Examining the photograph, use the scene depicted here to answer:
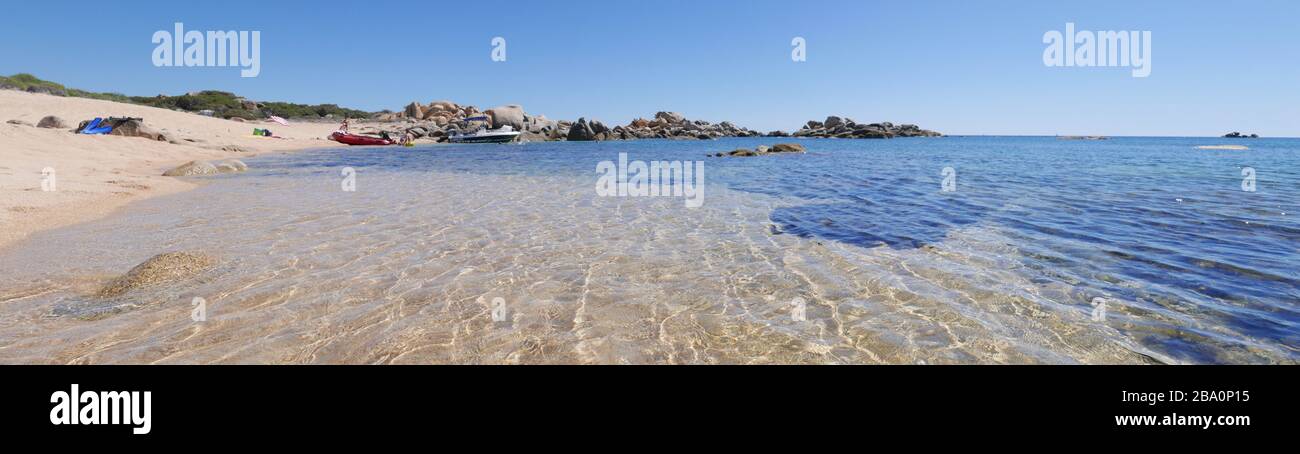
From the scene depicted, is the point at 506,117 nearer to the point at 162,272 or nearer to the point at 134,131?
the point at 134,131

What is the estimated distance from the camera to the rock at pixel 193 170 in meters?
17.7

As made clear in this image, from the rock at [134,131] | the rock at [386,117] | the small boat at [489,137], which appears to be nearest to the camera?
the rock at [134,131]

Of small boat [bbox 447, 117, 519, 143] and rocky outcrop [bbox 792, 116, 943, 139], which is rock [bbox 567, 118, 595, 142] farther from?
rocky outcrop [bbox 792, 116, 943, 139]

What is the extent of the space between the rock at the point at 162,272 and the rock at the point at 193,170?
1564cm

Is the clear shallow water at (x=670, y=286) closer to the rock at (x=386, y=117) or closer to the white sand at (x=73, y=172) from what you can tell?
the white sand at (x=73, y=172)

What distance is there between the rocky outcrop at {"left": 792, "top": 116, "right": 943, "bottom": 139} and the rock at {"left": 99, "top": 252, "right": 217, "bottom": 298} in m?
107

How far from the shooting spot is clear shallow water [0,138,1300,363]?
4129 millimetres

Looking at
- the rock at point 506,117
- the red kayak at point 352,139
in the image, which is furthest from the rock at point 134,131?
the rock at point 506,117

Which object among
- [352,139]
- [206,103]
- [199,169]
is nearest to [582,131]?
[352,139]

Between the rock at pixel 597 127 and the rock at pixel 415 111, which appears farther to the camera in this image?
the rock at pixel 415 111

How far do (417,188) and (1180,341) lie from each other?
54.5 feet
